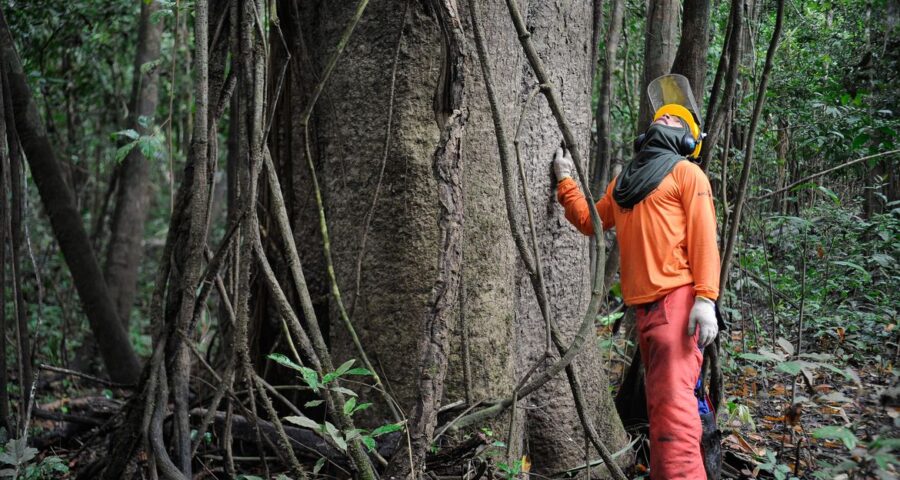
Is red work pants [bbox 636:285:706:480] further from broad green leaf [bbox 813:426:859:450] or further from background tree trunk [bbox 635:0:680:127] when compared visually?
background tree trunk [bbox 635:0:680:127]

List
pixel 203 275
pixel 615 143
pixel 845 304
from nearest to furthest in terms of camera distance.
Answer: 1. pixel 203 275
2. pixel 845 304
3. pixel 615 143

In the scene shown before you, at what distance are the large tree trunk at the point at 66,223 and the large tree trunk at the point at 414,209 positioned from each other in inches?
94.1

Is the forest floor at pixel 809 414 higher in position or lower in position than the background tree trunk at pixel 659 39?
lower

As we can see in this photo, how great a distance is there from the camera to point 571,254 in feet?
12.0

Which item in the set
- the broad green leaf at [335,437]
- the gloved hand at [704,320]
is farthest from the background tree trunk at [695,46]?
the broad green leaf at [335,437]

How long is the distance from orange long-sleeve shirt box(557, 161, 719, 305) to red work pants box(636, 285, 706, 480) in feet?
0.26

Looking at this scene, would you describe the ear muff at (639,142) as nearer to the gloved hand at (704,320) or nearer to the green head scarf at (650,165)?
the green head scarf at (650,165)

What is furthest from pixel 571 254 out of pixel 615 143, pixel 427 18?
pixel 615 143

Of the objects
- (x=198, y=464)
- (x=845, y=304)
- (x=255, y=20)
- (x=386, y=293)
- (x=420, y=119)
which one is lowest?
(x=198, y=464)

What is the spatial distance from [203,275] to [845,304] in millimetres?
4537

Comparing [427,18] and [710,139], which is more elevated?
[427,18]

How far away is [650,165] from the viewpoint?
133 inches

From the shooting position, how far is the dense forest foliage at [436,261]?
103 inches

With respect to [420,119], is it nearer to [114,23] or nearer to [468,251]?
[468,251]
